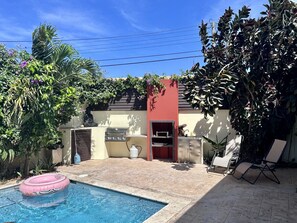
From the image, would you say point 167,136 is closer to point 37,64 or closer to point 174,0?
point 37,64

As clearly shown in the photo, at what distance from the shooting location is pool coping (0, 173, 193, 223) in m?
5.26

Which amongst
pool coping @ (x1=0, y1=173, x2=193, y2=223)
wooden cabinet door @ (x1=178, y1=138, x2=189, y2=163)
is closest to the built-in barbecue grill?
wooden cabinet door @ (x1=178, y1=138, x2=189, y2=163)

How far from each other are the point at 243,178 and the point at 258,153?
87.9 inches

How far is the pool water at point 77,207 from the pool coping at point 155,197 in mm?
123

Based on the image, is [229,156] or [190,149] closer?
[229,156]

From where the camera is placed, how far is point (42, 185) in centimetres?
699

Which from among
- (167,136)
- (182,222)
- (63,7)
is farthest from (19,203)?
(63,7)

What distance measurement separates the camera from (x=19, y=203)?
22.3 ft

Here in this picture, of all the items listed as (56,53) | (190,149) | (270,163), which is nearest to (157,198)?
(270,163)

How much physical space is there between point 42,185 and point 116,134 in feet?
17.0

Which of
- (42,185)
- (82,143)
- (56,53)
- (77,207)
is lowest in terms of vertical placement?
(77,207)

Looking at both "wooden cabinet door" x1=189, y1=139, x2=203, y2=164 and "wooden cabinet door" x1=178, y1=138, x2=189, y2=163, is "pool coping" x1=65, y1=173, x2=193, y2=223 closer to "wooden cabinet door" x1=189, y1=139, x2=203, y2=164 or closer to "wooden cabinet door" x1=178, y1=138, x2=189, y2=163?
"wooden cabinet door" x1=178, y1=138, x2=189, y2=163

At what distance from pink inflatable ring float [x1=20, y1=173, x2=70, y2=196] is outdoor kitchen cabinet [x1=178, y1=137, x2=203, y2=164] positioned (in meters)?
5.07

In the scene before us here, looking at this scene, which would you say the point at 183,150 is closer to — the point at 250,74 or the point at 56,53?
the point at 250,74
